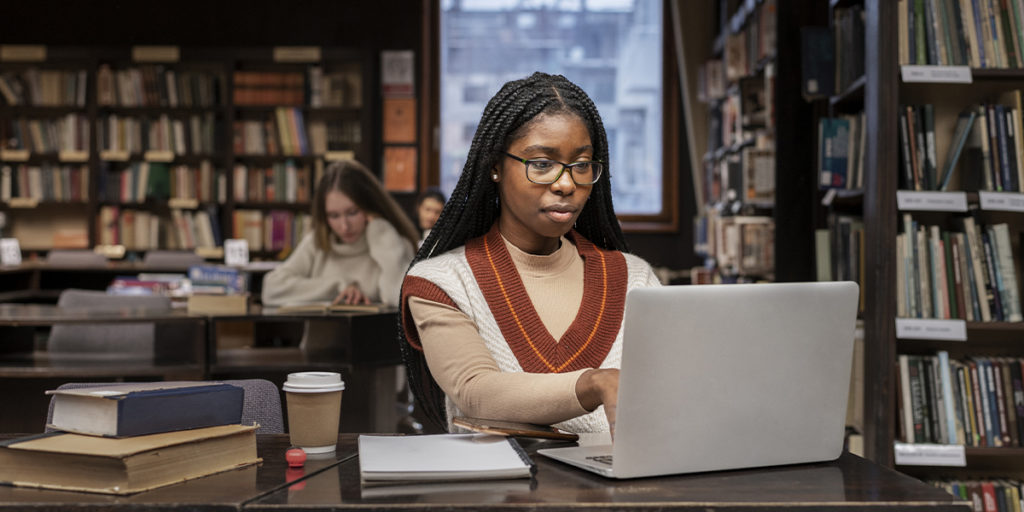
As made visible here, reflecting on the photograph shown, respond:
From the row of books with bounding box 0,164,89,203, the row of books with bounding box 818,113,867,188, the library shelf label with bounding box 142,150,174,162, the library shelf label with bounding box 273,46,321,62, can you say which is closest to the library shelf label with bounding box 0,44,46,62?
the row of books with bounding box 0,164,89,203

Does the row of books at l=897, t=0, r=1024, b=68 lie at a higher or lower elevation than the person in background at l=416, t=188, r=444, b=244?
higher

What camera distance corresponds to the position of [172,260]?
6371 millimetres

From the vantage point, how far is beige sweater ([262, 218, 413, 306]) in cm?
384

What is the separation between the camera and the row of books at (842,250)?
118 inches

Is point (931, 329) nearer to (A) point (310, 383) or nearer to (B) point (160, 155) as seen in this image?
(A) point (310, 383)

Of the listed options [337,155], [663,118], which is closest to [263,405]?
[337,155]

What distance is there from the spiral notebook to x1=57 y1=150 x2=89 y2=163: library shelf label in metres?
6.25

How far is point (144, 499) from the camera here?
104 centimetres

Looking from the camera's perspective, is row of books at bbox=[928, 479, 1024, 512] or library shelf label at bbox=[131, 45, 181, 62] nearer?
row of books at bbox=[928, 479, 1024, 512]

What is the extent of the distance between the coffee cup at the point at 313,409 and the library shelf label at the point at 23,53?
255 inches

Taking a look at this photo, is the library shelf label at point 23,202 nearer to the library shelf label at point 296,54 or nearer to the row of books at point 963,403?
the library shelf label at point 296,54

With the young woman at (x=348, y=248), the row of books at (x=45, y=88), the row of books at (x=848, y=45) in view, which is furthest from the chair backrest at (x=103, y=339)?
the row of books at (x=45, y=88)

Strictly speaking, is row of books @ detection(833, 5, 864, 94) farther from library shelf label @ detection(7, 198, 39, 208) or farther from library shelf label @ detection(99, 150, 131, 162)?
library shelf label @ detection(7, 198, 39, 208)

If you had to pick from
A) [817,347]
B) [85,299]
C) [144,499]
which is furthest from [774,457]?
[85,299]
